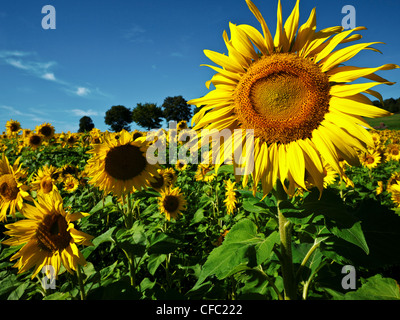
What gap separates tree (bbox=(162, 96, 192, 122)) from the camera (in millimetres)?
43153

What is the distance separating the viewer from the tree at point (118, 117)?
42.6 meters

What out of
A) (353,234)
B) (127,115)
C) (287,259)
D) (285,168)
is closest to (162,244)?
(287,259)

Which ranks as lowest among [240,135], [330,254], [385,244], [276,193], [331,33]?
[330,254]

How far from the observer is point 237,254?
1510mm

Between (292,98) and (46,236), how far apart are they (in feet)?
7.26

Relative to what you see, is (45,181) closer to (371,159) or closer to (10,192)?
(10,192)

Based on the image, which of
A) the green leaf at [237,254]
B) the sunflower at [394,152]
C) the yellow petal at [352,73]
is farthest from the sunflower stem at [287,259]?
the sunflower at [394,152]

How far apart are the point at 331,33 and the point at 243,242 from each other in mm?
1428

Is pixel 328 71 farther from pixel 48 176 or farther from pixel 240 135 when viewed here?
pixel 48 176

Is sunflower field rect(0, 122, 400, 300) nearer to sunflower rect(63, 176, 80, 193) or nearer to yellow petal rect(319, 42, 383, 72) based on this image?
yellow petal rect(319, 42, 383, 72)

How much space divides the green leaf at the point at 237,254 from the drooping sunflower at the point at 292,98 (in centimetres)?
36

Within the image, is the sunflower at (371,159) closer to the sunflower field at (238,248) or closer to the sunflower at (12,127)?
the sunflower field at (238,248)
